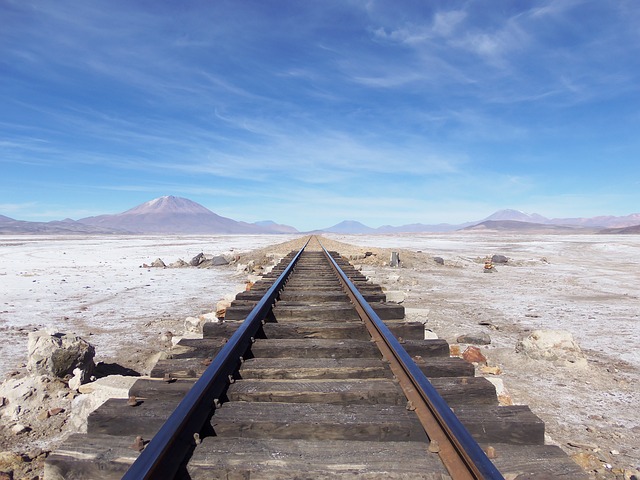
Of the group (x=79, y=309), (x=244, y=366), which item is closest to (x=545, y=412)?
(x=244, y=366)

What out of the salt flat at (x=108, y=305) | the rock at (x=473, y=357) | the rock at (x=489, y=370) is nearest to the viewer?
the rock at (x=489, y=370)

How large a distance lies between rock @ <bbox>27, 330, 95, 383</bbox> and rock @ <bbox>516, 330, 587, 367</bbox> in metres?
5.08

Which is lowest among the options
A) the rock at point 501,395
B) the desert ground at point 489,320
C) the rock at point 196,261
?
the desert ground at point 489,320

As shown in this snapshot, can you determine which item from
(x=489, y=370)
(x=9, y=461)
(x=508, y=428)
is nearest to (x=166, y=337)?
(x=9, y=461)

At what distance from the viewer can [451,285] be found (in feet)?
39.5

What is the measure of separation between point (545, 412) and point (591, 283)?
10544 millimetres

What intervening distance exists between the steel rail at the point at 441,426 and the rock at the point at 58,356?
10.5 ft

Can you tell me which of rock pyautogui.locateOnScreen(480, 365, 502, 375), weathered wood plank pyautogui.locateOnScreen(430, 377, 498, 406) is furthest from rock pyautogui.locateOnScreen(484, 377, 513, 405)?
rock pyautogui.locateOnScreen(480, 365, 502, 375)

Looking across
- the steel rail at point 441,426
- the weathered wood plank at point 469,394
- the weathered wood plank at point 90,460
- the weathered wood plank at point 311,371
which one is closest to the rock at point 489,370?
the steel rail at point 441,426

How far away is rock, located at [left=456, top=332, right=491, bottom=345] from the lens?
5992 mm

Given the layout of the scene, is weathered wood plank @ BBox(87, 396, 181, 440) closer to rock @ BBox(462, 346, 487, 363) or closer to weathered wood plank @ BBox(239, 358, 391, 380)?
weathered wood plank @ BBox(239, 358, 391, 380)

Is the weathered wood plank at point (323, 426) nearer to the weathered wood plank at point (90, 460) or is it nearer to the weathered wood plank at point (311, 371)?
the weathered wood plank at point (90, 460)

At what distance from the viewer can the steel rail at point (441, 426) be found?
1.81 m

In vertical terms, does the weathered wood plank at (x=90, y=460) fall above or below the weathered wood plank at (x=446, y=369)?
below
